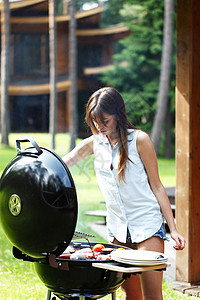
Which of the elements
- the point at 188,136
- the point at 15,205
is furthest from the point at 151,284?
the point at 188,136

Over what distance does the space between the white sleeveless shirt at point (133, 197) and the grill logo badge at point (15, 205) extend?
45 cm

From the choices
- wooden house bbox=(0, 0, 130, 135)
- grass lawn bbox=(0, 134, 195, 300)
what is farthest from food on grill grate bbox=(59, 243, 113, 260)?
wooden house bbox=(0, 0, 130, 135)

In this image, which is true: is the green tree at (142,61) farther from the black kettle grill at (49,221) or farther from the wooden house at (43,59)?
the black kettle grill at (49,221)

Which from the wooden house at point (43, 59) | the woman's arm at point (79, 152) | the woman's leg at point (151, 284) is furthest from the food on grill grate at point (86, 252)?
the wooden house at point (43, 59)

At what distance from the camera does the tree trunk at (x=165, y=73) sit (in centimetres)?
1622

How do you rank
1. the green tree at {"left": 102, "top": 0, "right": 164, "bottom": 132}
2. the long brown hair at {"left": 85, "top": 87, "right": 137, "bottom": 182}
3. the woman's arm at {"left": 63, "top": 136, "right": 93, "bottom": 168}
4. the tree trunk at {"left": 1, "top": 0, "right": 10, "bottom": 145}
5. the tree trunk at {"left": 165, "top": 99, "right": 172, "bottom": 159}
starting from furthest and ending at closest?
the green tree at {"left": 102, "top": 0, "right": 164, "bottom": 132} < the tree trunk at {"left": 165, "top": 99, "right": 172, "bottom": 159} < the tree trunk at {"left": 1, "top": 0, "right": 10, "bottom": 145} < the woman's arm at {"left": 63, "top": 136, "right": 93, "bottom": 168} < the long brown hair at {"left": 85, "top": 87, "right": 137, "bottom": 182}

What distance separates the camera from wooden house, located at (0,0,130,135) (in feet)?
58.7

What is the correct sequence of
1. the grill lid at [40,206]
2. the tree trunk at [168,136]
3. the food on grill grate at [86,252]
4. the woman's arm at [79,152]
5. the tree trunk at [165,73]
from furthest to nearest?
the tree trunk at [168,136]
the tree trunk at [165,73]
the woman's arm at [79,152]
the food on grill grate at [86,252]
the grill lid at [40,206]

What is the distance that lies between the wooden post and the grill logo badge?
80.5 inches

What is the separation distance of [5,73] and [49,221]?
1384cm

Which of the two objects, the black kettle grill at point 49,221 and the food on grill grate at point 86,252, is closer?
the black kettle grill at point 49,221

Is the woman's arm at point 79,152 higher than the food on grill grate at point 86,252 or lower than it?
higher

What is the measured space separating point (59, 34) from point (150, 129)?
478 centimetres

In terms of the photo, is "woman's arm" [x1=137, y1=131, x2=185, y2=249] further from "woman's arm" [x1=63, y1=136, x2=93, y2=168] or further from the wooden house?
the wooden house
